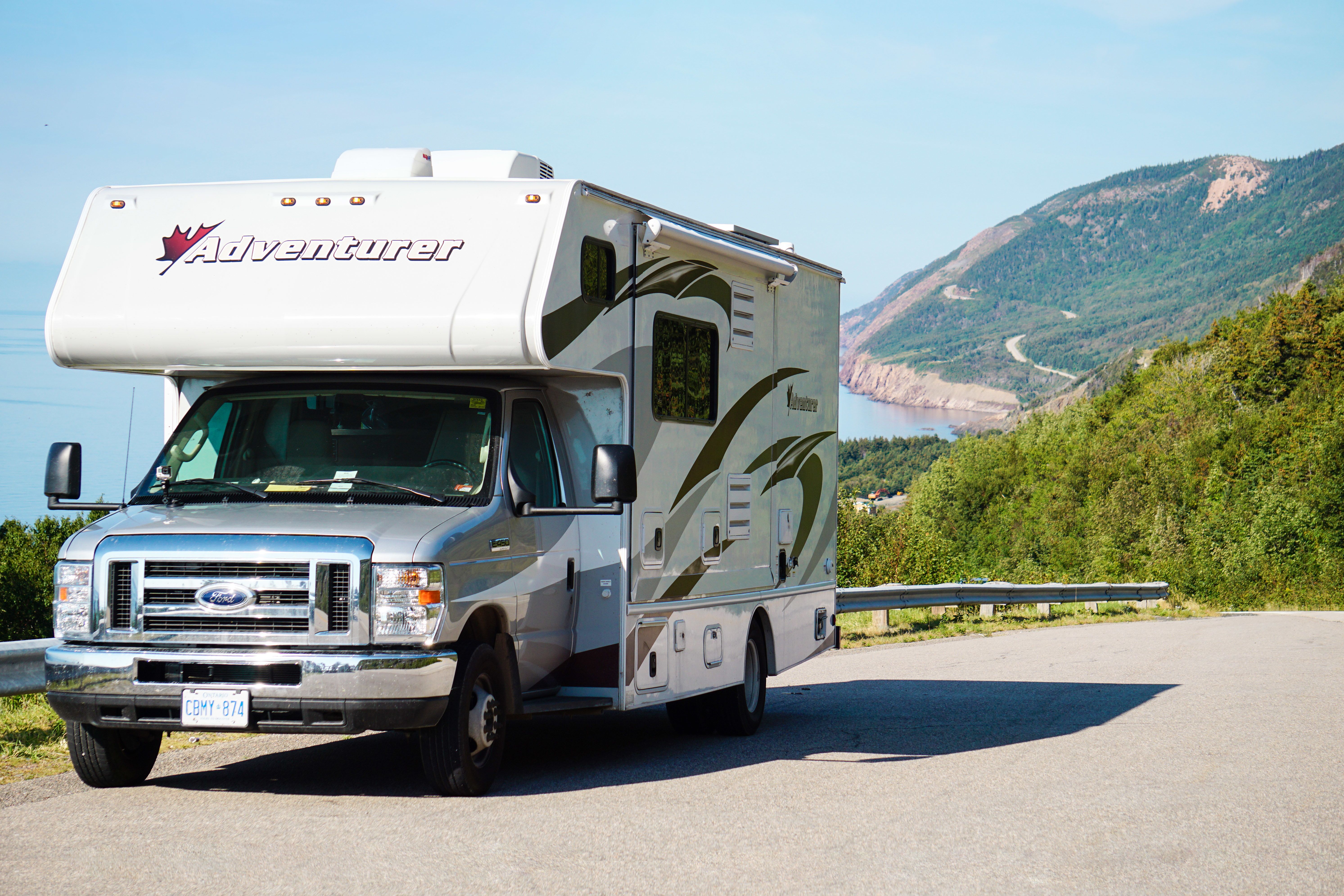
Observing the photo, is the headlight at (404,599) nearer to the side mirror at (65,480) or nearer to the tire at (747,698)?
the side mirror at (65,480)

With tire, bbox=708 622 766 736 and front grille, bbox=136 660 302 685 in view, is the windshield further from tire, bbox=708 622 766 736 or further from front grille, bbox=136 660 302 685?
tire, bbox=708 622 766 736

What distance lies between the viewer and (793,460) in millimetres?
12195

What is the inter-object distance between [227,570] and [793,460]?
5680 millimetres

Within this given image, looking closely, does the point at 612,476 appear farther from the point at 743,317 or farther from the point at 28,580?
the point at 28,580

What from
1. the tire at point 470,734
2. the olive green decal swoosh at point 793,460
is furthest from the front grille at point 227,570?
the olive green decal swoosh at point 793,460

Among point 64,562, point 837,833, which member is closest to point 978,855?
point 837,833

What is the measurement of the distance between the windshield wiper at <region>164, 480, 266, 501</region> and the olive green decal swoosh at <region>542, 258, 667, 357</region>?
67.7 inches

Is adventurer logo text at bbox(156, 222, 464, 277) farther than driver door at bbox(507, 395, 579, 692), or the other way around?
driver door at bbox(507, 395, 579, 692)

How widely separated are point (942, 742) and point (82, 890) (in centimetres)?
620

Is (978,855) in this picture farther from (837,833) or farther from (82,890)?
(82,890)

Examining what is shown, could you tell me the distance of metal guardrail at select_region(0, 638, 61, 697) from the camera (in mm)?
9039

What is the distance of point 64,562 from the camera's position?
7.69 meters

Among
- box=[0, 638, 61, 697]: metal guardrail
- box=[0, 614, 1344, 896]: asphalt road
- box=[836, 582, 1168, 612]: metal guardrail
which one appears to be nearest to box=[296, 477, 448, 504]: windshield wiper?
box=[0, 614, 1344, 896]: asphalt road

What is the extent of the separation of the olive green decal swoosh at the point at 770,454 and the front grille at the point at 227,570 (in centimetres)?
441
